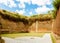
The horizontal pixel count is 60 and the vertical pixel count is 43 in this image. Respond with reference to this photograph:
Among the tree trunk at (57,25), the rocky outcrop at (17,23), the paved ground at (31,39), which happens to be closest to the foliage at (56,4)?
the tree trunk at (57,25)

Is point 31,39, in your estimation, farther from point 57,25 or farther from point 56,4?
point 56,4

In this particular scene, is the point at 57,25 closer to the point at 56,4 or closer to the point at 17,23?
the point at 56,4

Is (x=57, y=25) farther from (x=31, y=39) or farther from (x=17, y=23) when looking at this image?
(x=17, y=23)

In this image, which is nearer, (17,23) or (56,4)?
(56,4)

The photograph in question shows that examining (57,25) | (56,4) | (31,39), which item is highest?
(56,4)

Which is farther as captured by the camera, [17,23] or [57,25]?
[17,23]

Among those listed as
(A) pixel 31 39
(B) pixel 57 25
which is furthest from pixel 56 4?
(A) pixel 31 39

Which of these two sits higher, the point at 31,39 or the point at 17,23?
the point at 17,23

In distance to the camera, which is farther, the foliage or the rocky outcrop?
the rocky outcrop

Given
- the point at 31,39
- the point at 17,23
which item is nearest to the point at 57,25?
the point at 31,39

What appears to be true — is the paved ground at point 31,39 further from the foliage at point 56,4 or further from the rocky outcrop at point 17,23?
the foliage at point 56,4

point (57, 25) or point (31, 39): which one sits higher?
point (57, 25)

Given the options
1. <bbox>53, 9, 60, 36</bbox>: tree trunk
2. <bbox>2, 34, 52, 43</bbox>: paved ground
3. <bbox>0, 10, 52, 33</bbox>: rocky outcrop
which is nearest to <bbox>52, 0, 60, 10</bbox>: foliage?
<bbox>53, 9, 60, 36</bbox>: tree trunk

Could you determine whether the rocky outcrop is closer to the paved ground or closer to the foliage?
the paved ground
